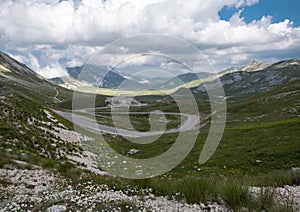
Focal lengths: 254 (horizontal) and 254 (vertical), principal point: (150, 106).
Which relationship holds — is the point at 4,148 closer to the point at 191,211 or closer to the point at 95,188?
the point at 95,188

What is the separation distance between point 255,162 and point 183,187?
22.7 meters

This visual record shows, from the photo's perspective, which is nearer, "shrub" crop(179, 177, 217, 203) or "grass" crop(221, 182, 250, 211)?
"grass" crop(221, 182, 250, 211)

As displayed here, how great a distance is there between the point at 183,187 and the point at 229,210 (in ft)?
7.90

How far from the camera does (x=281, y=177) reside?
15.3 metres

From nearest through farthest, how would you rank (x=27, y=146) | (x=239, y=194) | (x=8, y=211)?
(x=8, y=211), (x=239, y=194), (x=27, y=146)

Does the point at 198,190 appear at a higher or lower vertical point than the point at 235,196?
higher

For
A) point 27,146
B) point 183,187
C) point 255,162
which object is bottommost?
point 255,162

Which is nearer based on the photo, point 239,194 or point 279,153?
point 239,194

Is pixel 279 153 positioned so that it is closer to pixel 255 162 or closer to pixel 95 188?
pixel 255 162

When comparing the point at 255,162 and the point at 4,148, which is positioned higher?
the point at 4,148

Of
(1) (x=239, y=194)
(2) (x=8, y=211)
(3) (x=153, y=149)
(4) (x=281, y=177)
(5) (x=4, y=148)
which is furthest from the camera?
(3) (x=153, y=149)

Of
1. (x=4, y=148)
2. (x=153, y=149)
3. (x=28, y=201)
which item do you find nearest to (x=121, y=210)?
(x=28, y=201)

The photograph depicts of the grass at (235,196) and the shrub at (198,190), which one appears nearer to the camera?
the grass at (235,196)

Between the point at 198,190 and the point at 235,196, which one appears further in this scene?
the point at 198,190
